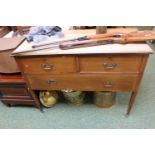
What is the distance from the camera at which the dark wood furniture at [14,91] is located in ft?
5.13

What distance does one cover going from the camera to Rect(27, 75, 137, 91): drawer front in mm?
Result: 1348

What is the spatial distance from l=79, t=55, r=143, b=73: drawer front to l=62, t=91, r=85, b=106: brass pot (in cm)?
42

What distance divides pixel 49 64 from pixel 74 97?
549 mm

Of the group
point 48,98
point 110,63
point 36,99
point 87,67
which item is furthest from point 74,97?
point 110,63

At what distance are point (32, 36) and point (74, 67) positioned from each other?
1.41ft

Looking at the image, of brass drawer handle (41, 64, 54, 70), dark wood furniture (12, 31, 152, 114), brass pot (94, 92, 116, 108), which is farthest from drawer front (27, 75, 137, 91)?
brass pot (94, 92, 116, 108)

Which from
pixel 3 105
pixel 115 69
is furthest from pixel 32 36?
pixel 3 105

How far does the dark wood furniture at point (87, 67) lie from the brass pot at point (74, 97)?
→ 206mm

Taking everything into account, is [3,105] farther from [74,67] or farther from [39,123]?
[74,67]

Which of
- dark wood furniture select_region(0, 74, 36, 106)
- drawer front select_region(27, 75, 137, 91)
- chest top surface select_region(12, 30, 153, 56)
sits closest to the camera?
chest top surface select_region(12, 30, 153, 56)

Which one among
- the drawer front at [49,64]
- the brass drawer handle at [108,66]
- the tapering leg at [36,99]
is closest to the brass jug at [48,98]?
the tapering leg at [36,99]

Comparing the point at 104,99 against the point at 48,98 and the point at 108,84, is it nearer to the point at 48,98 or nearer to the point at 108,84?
the point at 108,84

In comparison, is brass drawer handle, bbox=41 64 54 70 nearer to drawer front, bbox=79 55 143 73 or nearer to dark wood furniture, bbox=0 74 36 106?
drawer front, bbox=79 55 143 73

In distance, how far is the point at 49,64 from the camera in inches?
51.2
